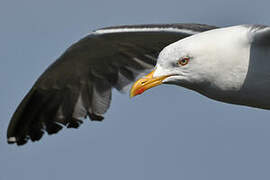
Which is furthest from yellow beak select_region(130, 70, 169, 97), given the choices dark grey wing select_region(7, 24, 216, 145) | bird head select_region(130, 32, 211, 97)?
dark grey wing select_region(7, 24, 216, 145)

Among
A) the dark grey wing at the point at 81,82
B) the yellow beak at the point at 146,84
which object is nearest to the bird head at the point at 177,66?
the yellow beak at the point at 146,84

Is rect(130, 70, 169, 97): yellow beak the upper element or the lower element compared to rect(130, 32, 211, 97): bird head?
lower

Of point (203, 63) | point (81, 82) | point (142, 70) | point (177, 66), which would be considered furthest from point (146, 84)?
point (81, 82)

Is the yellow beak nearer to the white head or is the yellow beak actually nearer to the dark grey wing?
the white head

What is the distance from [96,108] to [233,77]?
3534 mm

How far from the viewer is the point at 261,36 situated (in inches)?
340

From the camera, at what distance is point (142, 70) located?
38.2 ft

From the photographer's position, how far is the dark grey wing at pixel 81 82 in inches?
444

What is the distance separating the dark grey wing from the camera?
37.0 feet

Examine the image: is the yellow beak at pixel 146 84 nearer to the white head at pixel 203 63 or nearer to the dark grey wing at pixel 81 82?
the white head at pixel 203 63

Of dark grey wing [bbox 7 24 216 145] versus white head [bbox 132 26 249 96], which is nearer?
white head [bbox 132 26 249 96]

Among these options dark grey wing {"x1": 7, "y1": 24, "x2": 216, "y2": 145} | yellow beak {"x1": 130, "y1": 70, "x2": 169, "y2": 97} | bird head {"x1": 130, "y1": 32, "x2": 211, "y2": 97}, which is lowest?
dark grey wing {"x1": 7, "y1": 24, "x2": 216, "y2": 145}

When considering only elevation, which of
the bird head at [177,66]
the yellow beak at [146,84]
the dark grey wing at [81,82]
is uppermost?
the bird head at [177,66]

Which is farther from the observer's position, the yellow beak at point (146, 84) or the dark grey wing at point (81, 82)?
the dark grey wing at point (81, 82)
